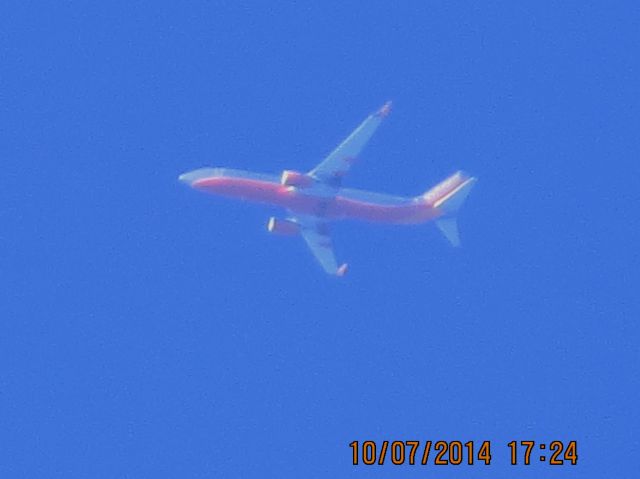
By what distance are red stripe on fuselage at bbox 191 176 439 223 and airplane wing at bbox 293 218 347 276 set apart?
53 cm

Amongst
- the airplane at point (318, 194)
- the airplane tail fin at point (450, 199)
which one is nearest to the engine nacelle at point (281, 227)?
the airplane at point (318, 194)

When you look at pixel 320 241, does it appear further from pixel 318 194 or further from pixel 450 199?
pixel 450 199

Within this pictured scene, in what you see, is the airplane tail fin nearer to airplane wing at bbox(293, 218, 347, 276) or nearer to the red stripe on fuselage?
the red stripe on fuselage

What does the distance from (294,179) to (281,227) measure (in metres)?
2.42

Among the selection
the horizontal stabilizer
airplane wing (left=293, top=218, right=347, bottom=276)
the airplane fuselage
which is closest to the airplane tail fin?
the horizontal stabilizer

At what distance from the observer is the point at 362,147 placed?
83.9 metres

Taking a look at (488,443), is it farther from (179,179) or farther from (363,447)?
(179,179)

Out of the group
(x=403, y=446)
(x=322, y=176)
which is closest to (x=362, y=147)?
(x=322, y=176)

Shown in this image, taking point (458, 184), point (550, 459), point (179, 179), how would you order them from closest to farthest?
point (550, 459) < point (179, 179) < point (458, 184)

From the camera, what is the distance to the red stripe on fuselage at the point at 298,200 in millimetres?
82750

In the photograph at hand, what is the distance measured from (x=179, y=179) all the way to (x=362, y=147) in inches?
349

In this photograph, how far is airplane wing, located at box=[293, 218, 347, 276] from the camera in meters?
84.5

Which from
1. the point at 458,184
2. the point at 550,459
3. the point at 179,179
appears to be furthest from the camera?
the point at 458,184

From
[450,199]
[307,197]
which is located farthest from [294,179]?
[450,199]
